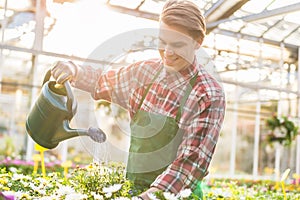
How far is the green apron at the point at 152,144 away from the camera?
1.59 meters

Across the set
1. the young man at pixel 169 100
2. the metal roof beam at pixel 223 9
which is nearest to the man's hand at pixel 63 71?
the young man at pixel 169 100

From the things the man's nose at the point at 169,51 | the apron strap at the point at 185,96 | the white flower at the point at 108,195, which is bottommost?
the white flower at the point at 108,195

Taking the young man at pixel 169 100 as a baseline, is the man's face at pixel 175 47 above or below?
above

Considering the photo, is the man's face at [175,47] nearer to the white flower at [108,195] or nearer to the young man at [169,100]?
the young man at [169,100]

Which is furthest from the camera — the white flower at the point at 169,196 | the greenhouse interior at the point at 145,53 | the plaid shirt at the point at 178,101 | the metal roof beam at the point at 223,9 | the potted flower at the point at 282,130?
the potted flower at the point at 282,130

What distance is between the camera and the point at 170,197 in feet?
4.48

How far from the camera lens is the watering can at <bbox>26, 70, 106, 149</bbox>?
1.59 m

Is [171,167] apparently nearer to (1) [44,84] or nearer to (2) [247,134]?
(1) [44,84]

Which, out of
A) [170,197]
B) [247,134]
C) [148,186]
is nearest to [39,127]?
[148,186]

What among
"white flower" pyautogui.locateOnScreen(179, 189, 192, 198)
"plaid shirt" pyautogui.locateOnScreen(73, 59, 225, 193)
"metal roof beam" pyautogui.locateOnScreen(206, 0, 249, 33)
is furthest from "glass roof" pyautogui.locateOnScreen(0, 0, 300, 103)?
"white flower" pyautogui.locateOnScreen(179, 189, 192, 198)

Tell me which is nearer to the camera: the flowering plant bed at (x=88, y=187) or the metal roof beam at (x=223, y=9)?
the flowering plant bed at (x=88, y=187)

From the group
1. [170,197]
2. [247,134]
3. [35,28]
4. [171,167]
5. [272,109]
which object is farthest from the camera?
[247,134]

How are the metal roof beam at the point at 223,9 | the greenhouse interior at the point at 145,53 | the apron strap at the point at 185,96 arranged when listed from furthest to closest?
1. the metal roof beam at the point at 223,9
2. the greenhouse interior at the point at 145,53
3. the apron strap at the point at 185,96

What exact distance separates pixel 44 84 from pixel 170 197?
1.90ft
